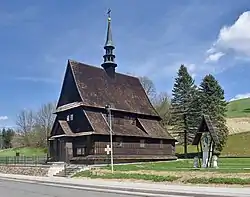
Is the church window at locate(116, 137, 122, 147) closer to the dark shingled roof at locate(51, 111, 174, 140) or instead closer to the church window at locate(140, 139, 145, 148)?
the dark shingled roof at locate(51, 111, 174, 140)

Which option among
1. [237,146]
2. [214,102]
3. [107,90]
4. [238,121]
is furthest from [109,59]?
[238,121]

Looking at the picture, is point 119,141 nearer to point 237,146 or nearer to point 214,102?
point 214,102

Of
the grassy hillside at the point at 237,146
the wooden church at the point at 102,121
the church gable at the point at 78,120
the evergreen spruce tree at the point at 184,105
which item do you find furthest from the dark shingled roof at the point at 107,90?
the grassy hillside at the point at 237,146

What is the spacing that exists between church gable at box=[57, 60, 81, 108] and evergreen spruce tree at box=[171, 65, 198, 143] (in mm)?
20194

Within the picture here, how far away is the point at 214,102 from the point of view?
5975 cm

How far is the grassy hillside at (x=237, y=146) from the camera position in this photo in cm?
5848

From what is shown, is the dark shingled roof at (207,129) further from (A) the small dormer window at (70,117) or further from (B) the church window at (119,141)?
(A) the small dormer window at (70,117)

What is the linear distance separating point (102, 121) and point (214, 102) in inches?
899

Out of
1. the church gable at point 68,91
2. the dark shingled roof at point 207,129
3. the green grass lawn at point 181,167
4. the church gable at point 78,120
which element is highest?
the church gable at point 68,91

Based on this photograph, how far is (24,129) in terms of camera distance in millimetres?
101875

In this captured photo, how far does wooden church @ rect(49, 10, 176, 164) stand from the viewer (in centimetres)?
4266

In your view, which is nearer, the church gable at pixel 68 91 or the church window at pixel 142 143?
the church gable at pixel 68 91

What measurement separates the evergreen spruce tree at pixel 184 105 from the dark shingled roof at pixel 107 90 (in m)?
7.61

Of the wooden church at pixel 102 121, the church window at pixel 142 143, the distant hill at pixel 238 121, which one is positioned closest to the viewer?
the wooden church at pixel 102 121
